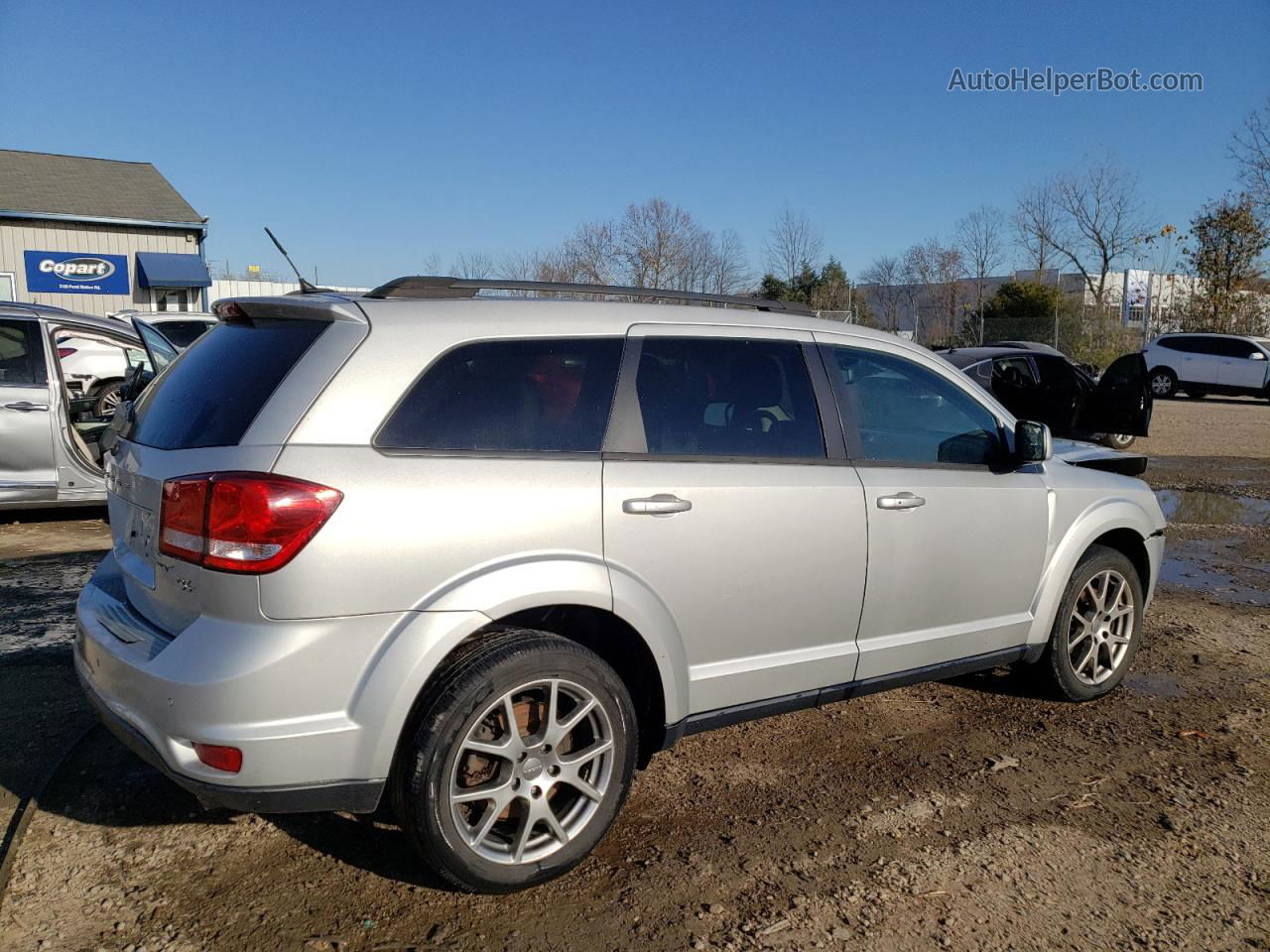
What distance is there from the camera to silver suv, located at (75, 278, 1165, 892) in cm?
274

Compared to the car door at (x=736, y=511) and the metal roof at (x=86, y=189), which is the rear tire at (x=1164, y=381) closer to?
the metal roof at (x=86, y=189)

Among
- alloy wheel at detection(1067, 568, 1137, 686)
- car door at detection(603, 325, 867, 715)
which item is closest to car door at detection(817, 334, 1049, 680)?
car door at detection(603, 325, 867, 715)

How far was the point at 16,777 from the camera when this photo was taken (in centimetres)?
374

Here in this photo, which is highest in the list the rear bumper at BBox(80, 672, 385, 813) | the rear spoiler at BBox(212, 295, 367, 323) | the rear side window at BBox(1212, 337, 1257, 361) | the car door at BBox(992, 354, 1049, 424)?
the rear spoiler at BBox(212, 295, 367, 323)

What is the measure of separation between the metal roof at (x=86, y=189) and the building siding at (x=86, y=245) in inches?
14.1

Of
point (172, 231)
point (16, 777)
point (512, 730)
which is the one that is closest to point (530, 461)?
point (512, 730)

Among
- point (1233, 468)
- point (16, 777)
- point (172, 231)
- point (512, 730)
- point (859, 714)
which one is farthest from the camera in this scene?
point (172, 231)

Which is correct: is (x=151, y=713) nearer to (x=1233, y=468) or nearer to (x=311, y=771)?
(x=311, y=771)

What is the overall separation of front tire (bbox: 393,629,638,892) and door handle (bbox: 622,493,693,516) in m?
0.47

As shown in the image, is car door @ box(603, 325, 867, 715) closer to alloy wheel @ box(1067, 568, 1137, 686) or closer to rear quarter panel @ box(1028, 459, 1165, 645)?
rear quarter panel @ box(1028, 459, 1165, 645)

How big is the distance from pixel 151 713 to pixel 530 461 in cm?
129

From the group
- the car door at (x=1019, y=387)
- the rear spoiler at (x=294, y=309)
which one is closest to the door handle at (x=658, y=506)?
the rear spoiler at (x=294, y=309)

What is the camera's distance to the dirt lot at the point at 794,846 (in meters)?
2.92

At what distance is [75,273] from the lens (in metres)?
26.1
